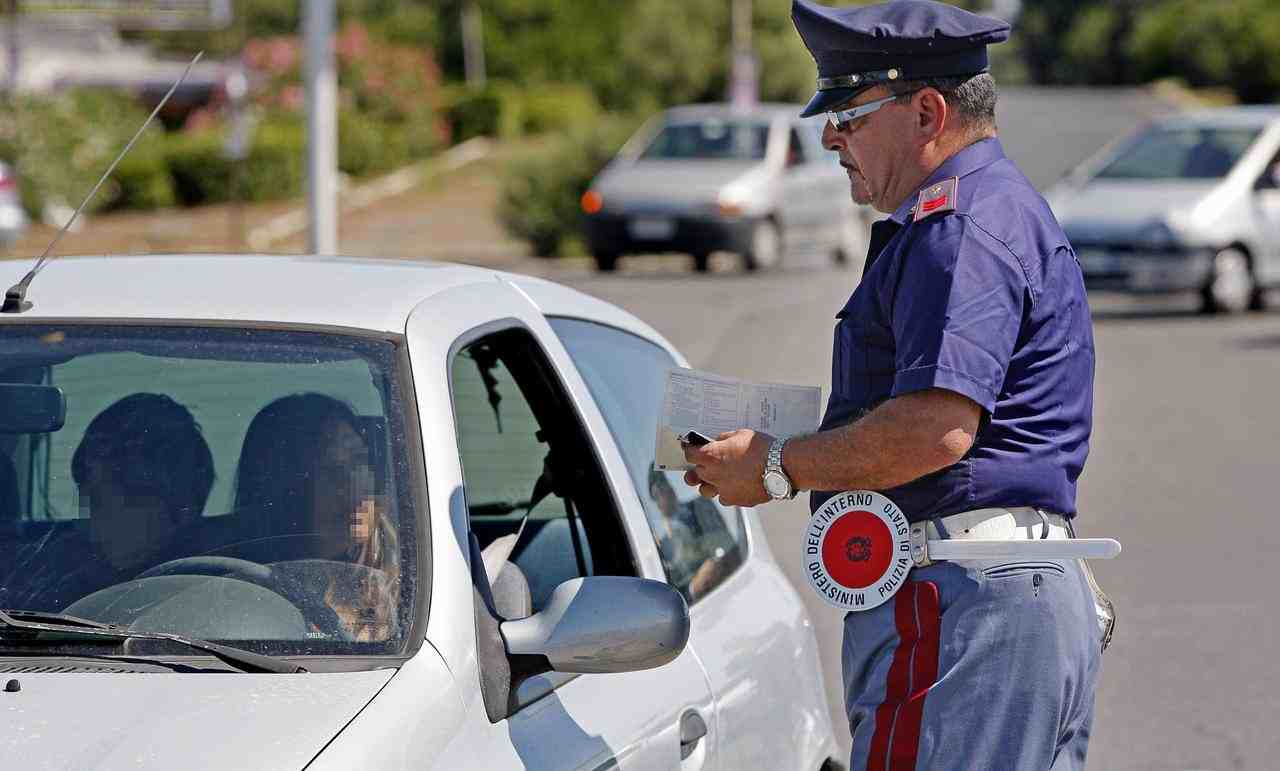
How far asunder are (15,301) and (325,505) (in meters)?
0.69

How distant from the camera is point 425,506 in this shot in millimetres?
2906

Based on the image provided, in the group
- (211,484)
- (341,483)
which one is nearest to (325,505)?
(341,483)

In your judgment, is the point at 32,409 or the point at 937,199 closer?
the point at 937,199

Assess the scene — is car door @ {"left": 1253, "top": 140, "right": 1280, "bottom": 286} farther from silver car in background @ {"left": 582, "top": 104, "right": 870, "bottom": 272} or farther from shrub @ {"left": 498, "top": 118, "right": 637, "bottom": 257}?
shrub @ {"left": 498, "top": 118, "right": 637, "bottom": 257}

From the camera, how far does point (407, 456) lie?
2.96 meters

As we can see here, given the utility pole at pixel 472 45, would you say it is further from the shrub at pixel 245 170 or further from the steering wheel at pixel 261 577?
the steering wheel at pixel 261 577

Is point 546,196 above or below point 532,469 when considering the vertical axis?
below

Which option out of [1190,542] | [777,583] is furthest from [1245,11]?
[777,583]

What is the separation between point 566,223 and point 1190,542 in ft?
59.7

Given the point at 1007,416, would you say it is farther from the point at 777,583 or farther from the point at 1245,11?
the point at 1245,11

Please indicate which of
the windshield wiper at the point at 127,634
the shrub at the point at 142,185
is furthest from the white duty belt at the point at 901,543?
the shrub at the point at 142,185

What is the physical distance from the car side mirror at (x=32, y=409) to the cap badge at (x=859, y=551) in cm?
125

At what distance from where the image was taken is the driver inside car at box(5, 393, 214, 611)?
3.00 meters

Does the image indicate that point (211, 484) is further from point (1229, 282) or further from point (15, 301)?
point (1229, 282)
